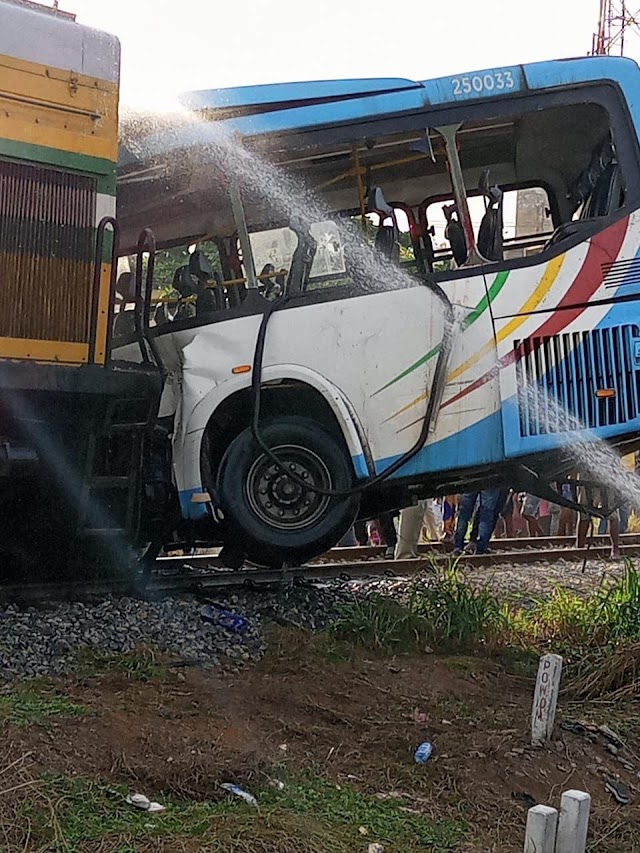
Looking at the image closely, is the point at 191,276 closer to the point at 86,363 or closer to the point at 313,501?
the point at 86,363

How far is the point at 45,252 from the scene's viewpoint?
5.82 meters

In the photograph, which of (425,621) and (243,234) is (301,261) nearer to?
(243,234)

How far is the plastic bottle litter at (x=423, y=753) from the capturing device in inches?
162

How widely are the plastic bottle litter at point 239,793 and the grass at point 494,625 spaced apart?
7.57ft

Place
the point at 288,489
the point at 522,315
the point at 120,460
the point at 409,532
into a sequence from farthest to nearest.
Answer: the point at 409,532 → the point at 288,489 → the point at 522,315 → the point at 120,460

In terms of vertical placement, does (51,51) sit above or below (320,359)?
above

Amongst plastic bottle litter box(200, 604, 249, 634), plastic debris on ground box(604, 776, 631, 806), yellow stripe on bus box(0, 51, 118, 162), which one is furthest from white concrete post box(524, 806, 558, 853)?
yellow stripe on bus box(0, 51, 118, 162)

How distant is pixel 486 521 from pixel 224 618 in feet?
14.9

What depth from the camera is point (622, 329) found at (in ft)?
21.1

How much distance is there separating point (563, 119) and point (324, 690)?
13.5 ft

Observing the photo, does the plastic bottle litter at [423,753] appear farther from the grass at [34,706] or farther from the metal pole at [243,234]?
the metal pole at [243,234]

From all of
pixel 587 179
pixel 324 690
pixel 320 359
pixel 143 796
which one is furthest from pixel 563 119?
pixel 143 796

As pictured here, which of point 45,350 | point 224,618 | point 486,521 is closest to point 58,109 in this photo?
point 45,350

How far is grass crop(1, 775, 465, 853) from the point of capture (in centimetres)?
311
